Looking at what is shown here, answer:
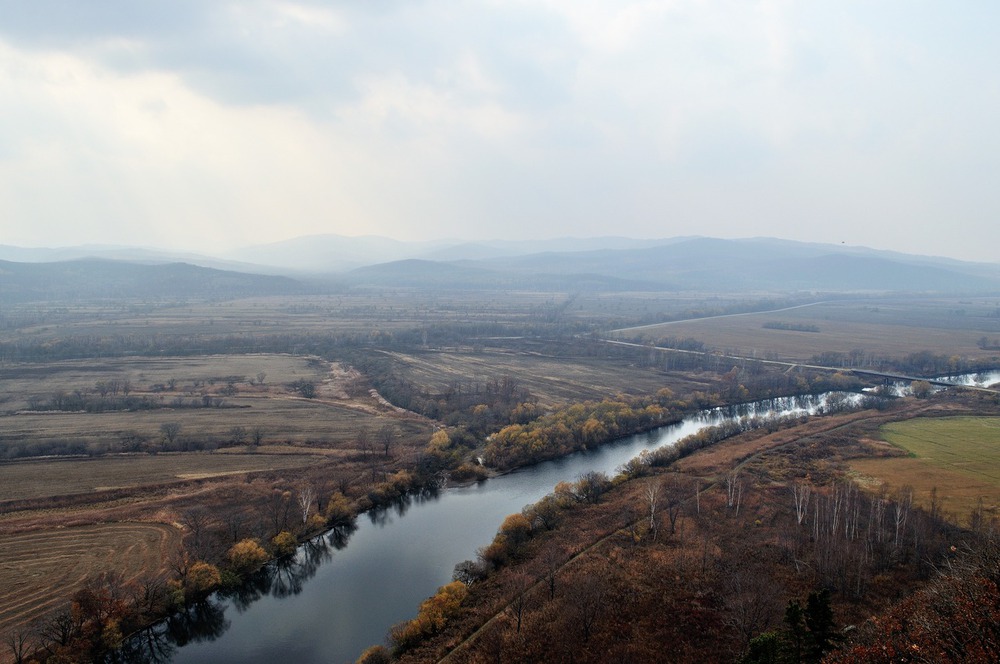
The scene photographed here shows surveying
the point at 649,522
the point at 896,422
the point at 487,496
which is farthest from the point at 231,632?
the point at 896,422

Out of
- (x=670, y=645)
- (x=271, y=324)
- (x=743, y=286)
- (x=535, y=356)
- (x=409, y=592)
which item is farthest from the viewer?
(x=743, y=286)

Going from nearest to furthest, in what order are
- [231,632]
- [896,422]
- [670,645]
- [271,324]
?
1. [670,645]
2. [231,632]
3. [896,422]
4. [271,324]

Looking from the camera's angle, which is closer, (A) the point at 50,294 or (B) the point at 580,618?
(B) the point at 580,618

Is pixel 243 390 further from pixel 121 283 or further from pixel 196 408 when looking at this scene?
pixel 121 283

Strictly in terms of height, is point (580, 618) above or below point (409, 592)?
above

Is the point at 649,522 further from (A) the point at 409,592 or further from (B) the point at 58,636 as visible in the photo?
(B) the point at 58,636

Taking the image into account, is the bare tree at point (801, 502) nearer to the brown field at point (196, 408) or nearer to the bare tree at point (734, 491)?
the bare tree at point (734, 491)

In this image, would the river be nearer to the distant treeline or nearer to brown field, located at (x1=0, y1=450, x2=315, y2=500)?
brown field, located at (x1=0, y1=450, x2=315, y2=500)

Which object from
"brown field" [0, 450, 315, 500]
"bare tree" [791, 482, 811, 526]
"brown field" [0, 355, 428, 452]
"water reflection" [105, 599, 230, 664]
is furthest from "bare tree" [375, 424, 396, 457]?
"bare tree" [791, 482, 811, 526]
